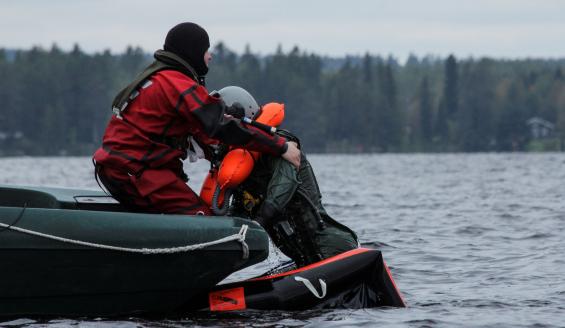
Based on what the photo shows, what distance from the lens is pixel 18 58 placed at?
12625 centimetres

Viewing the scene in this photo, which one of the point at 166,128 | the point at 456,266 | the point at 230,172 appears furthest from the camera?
the point at 456,266

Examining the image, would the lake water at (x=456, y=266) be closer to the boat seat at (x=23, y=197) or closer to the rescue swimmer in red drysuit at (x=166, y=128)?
the rescue swimmer in red drysuit at (x=166, y=128)

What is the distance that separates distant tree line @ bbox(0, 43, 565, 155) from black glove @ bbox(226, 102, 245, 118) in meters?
95.4

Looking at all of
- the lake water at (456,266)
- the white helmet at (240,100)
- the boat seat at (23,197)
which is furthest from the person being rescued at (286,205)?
the boat seat at (23,197)

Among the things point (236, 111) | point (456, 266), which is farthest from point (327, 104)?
point (236, 111)

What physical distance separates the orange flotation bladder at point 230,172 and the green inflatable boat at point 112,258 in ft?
0.96

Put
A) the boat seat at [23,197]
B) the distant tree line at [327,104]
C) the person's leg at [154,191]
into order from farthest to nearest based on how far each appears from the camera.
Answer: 1. the distant tree line at [327,104]
2. the boat seat at [23,197]
3. the person's leg at [154,191]

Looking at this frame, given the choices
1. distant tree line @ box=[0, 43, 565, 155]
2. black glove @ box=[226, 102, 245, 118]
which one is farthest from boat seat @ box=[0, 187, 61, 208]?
distant tree line @ box=[0, 43, 565, 155]

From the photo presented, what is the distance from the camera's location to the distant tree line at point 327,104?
350ft

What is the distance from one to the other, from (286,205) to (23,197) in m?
2.15

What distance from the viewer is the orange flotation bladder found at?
717cm

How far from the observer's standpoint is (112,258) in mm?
6754

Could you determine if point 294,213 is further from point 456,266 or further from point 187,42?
point 456,266

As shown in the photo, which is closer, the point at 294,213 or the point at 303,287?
the point at 303,287
